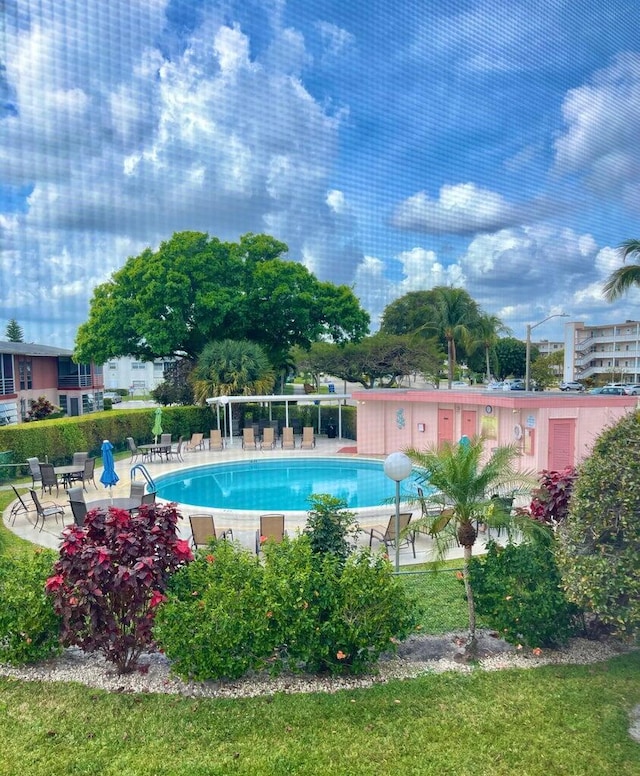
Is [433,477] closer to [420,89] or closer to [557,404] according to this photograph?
[557,404]

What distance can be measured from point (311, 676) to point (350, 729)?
587mm

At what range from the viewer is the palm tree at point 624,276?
509 inches

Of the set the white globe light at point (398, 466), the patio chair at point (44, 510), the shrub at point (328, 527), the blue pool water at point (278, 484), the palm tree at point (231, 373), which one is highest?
the palm tree at point (231, 373)

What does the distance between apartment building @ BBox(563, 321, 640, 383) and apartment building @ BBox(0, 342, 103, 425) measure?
2995 centimetres

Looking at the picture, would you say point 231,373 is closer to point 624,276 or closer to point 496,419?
point 496,419

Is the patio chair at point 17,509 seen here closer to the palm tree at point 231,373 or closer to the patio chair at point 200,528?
the patio chair at point 200,528

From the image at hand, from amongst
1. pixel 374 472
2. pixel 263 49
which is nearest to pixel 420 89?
pixel 263 49

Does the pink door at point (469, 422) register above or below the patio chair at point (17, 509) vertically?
above

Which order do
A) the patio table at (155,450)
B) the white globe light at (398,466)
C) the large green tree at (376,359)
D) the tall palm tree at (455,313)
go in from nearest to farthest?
the white globe light at (398,466)
the patio table at (155,450)
the large green tree at (376,359)
the tall palm tree at (455,313)

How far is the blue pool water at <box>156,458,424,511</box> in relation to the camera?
951cm

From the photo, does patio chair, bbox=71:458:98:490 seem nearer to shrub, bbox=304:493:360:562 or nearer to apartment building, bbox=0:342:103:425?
shrub, bbox=304:493:360:562

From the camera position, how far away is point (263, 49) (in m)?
9.38

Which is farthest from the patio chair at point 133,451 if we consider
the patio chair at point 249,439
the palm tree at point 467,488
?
the palm tree at point 467,488

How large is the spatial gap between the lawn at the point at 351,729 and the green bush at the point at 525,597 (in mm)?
235
